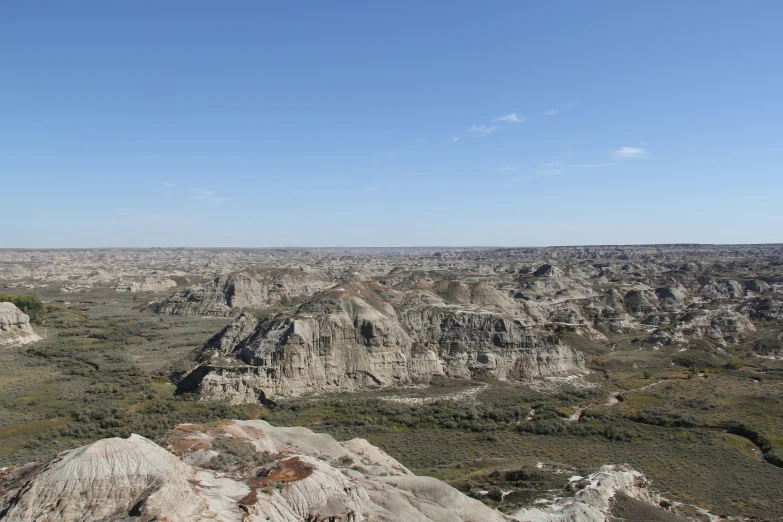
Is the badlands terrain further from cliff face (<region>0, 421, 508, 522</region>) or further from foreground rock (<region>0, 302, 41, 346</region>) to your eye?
foreground rock (<region>0, 302, 41, 346</region>)

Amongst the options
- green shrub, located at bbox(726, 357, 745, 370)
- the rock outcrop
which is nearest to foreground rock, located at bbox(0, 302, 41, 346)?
the rock outcrop

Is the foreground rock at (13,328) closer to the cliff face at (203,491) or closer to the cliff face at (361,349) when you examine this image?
the cliff face at (361,349)

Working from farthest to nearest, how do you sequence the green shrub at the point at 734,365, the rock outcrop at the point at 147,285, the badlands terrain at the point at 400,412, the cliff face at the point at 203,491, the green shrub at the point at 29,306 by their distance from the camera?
the rock outcrop at the point at 147,285 < the green shrub at the point at 29,306 < the green shrub at the point at 734,365 < the badlands terrain at the point at 400,412 < the cliff face at the point at 203,491

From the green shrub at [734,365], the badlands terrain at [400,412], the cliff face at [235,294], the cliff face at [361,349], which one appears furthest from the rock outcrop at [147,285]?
the green shrub at [734,365]

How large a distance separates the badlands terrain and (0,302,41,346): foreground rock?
0.30 metres

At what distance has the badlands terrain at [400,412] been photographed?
1958 cm

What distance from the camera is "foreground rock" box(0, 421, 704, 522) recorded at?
1694 cm

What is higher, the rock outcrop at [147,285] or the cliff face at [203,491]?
the cliff face at [203,491]

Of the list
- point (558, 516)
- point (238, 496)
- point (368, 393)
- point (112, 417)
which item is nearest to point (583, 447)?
point (558, 516)

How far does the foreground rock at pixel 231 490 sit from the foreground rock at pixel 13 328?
199 feet

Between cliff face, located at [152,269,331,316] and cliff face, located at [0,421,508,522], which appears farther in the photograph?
cliff face, located at [152,269,331,316]

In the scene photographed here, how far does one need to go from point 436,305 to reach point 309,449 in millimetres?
39966

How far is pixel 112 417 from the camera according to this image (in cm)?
4238

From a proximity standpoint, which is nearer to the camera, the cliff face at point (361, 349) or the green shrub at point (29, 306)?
the cliff face at point (361, 349)
